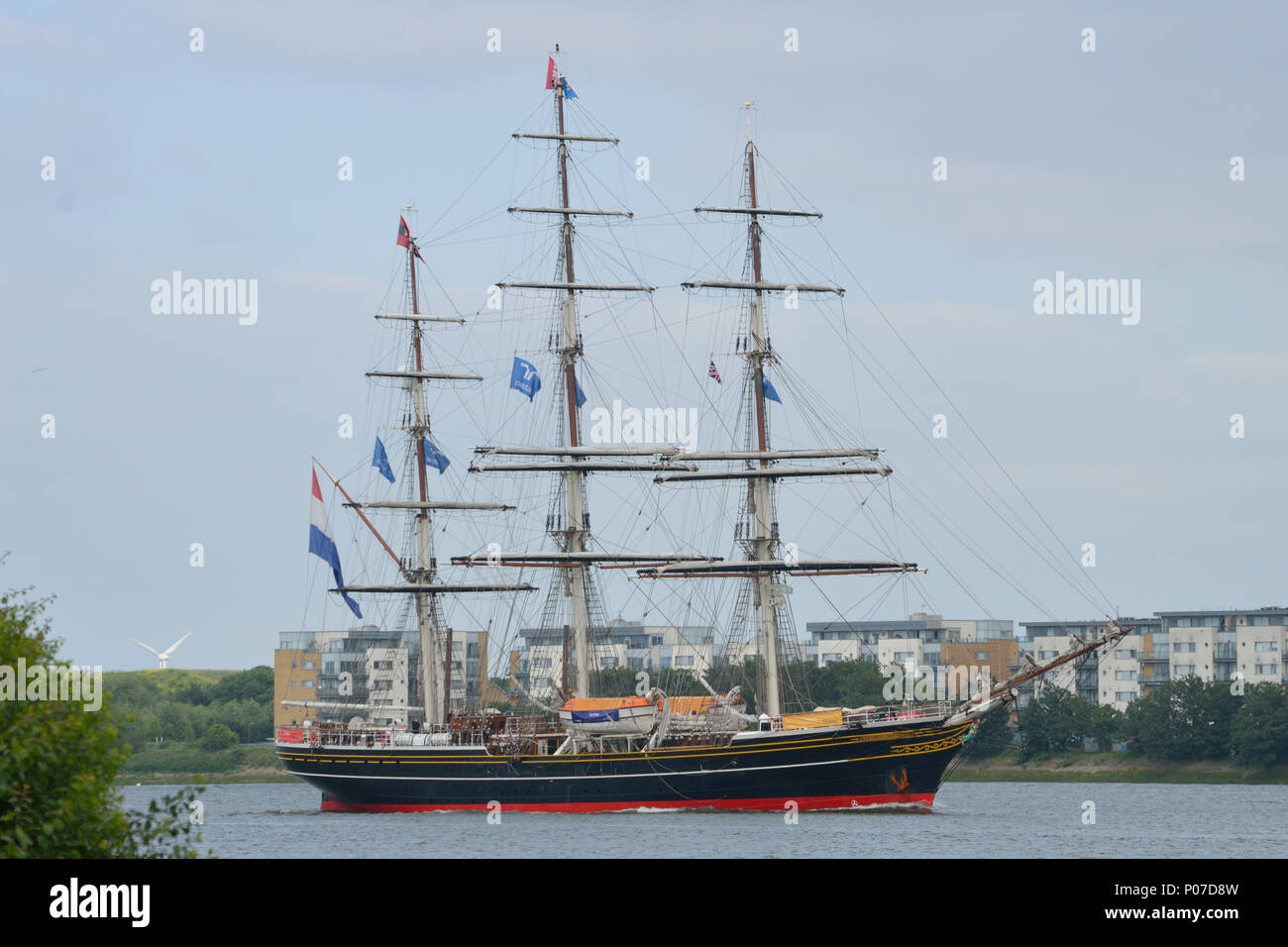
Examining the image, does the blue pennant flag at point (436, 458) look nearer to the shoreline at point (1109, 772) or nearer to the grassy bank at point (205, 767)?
the shoreline at point (1109, 772)

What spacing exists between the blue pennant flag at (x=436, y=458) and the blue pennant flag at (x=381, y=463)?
315cm

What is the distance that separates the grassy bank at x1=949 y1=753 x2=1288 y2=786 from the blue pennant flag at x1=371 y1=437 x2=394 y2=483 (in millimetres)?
62902

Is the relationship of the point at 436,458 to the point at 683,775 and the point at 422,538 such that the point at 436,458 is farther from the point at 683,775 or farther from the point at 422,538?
the point at 683,775

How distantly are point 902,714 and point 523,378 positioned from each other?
2682cm

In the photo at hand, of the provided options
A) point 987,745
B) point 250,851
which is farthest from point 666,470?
point 987,745

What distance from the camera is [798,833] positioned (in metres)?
68.2

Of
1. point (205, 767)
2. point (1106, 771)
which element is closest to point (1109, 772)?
point (1106, 771)

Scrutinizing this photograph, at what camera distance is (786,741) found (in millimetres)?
81438

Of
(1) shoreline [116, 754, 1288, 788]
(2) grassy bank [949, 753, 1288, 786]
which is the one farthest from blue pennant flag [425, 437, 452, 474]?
(2) grassy bank [949, 753, 1288, 786]

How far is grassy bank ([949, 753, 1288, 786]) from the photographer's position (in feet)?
445

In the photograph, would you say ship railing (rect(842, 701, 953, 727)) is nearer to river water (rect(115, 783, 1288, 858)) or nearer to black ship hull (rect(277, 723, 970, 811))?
black ship hull (rect(277, 723, 970, 811))

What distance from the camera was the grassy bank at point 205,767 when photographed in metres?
163
